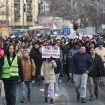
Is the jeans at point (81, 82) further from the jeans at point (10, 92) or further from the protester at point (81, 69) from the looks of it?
the jeans at point (10, 92)

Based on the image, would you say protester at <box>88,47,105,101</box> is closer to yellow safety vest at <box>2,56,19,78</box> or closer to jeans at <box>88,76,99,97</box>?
jeans at <box>88,76,99,97</box>

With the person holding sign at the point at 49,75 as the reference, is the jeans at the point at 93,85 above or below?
below

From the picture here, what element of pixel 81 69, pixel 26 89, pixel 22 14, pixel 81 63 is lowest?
pixel 22 14

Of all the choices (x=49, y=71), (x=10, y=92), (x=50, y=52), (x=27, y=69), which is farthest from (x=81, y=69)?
(x=10, y=92)

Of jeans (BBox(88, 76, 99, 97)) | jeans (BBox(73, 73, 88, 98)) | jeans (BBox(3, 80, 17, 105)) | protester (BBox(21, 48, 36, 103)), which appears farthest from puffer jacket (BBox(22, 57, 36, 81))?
jeans (BBox(3, 80, 17, 105))

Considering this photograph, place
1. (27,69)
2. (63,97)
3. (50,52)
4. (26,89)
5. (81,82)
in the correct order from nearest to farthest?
(27,69), (81,82), (26,89), (50,52), (63,97)

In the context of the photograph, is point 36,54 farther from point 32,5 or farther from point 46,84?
point 32,5

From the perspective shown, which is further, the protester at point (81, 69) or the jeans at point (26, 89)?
the jeans at point (26, 89)

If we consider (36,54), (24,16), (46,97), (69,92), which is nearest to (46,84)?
(46,97)

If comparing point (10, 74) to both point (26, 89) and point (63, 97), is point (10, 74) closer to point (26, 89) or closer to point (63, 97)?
point (26, 89)

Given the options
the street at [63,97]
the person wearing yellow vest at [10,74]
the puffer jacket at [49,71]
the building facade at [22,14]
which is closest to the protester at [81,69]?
the street at [63,97]

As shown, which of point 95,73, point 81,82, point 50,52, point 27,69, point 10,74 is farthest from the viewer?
point 50,52

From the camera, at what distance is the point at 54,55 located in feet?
58.7

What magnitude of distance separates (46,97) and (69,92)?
2830mm
